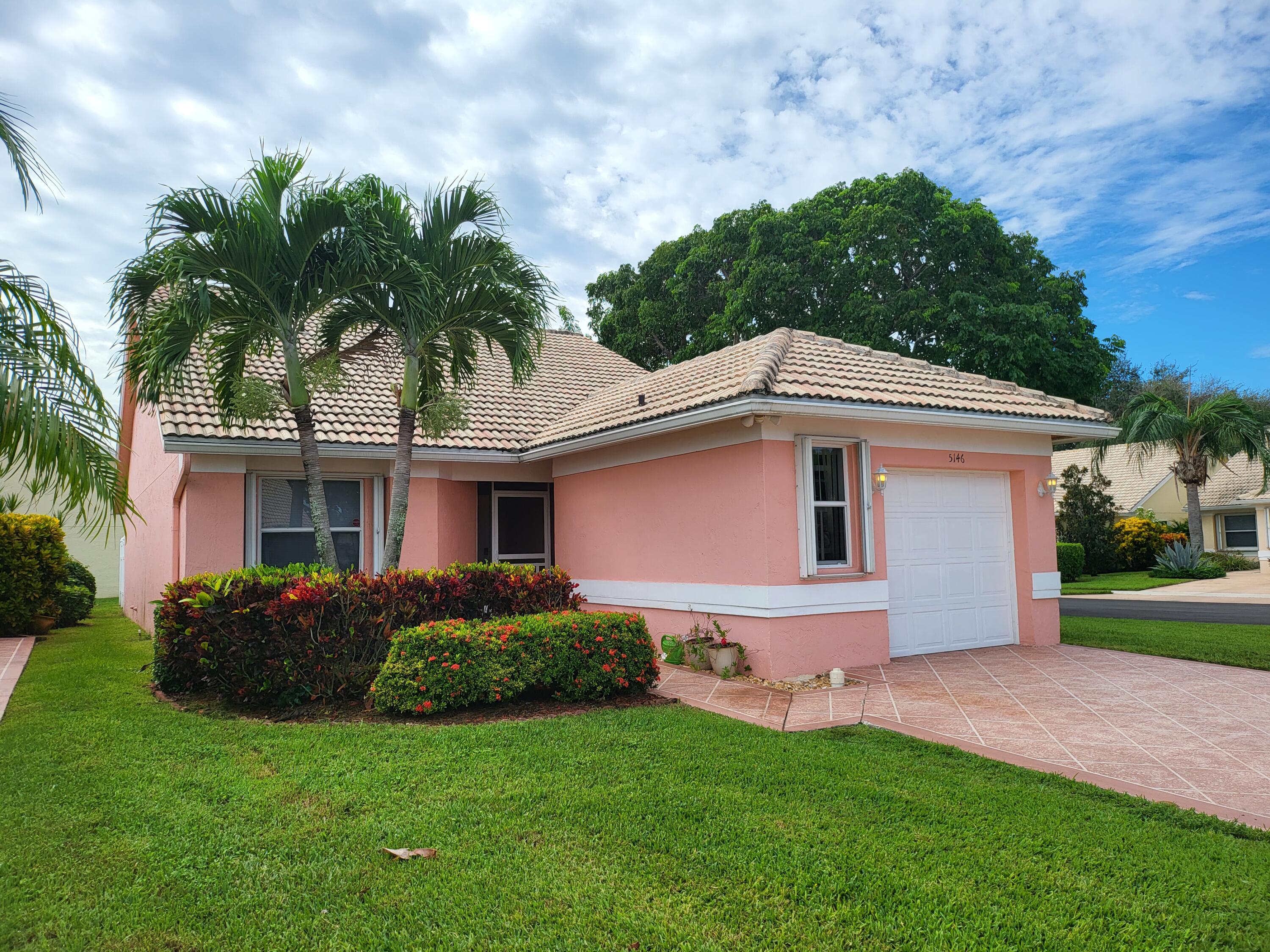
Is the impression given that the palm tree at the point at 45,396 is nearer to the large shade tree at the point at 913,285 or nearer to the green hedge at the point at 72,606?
the green hedge at the point at 72,606

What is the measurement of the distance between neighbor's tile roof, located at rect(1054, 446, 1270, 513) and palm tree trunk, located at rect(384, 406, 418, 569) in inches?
1089

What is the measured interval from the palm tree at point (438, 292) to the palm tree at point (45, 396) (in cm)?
295

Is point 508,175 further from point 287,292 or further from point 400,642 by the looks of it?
point 400,642

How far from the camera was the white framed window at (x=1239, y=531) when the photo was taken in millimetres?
32312

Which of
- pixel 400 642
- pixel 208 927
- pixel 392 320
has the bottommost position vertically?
pixel 208 927

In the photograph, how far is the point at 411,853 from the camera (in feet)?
13.4

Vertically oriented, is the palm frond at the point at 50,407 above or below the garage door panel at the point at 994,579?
above

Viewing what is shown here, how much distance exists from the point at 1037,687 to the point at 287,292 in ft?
30.5

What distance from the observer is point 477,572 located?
8992mm

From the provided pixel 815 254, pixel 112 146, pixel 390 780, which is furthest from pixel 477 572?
pixel 815 254

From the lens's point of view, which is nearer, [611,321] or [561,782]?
[561,782]

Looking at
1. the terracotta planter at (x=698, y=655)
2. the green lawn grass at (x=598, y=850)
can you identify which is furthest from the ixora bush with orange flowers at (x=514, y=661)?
the terracotta planter at (x=698, y=655)

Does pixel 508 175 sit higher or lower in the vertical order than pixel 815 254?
lower

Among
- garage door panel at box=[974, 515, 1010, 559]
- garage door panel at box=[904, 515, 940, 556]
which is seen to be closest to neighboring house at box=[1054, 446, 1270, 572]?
garage door panel at box=[974, 515, 1010, 559]
